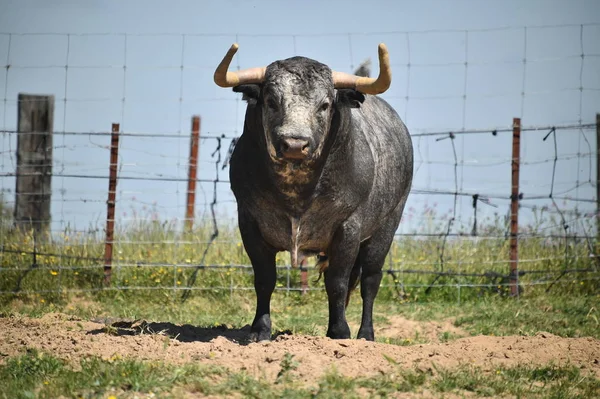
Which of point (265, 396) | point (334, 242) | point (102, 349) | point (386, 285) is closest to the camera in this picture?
point (265, 396)

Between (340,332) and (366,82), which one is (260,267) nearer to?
(340,332)

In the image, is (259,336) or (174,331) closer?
(259,336)

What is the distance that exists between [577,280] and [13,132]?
26.6ft

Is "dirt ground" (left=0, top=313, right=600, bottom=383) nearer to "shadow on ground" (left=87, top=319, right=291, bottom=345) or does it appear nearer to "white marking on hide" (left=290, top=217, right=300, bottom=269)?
"shadow on ground" (left=87, top=319, right=291, bottom=345)

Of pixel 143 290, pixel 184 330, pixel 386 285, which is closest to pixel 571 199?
pixel 386 285

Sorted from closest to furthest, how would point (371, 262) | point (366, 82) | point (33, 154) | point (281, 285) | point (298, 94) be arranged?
point (298, 94)
point (366, 82)
point (371, 262)
point (281, 285)
point (33, 154)

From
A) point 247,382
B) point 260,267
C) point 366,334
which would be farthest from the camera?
point 366,334

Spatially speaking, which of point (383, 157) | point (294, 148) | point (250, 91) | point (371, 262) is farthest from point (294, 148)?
point (371, 262)

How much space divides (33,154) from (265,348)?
8364 millimetres

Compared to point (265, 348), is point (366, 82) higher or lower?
higher

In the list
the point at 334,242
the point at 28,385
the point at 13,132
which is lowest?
the point at 28,385

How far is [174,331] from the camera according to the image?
289 inches

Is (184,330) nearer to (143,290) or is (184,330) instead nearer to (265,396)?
(265,396)

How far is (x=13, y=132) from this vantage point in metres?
11.6
